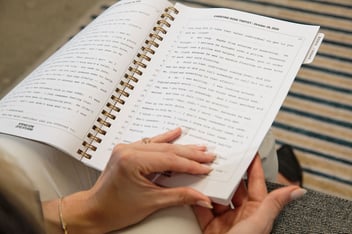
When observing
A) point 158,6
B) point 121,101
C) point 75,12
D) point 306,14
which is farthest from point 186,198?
point 75,12

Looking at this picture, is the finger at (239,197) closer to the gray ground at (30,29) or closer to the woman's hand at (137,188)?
the woman's hand at (137,188)

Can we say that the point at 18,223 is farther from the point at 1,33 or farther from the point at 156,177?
the point at 1,33

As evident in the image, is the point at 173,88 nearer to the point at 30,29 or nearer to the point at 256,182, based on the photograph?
the point at 256,182

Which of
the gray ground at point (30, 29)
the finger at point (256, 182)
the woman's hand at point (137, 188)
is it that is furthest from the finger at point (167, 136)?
the gray ground at point (30, 29)

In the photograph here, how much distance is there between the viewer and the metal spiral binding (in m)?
0.65

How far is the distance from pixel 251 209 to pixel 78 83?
292 millimetres

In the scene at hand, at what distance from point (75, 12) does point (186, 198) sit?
1.17 meters

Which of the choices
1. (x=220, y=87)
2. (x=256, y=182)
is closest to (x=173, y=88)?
(x=220, y=87)

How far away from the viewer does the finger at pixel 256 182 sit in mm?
609

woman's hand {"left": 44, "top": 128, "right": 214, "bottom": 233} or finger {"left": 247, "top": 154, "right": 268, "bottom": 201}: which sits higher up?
finger {"left": 247, "top": 154, "right": 268, "bottom": 201}

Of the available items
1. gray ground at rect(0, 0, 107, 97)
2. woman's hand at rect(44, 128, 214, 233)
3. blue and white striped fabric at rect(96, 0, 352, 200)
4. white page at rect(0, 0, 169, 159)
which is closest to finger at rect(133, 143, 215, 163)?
woman's hand at rect(44, 128, 214, 233)

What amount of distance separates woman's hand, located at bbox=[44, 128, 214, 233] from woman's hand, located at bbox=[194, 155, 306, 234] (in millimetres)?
56

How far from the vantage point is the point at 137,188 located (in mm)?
577

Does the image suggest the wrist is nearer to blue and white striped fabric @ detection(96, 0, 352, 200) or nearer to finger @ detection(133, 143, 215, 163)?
finger @ detection(133, 143, 215, 163)
